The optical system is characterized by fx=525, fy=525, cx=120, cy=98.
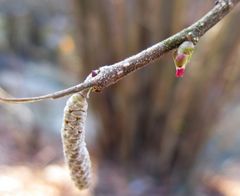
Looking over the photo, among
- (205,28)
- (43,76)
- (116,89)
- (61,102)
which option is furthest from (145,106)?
(205,28)

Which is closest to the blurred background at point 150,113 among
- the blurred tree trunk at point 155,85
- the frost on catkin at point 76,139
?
the blurred tree trunk at point 155,85

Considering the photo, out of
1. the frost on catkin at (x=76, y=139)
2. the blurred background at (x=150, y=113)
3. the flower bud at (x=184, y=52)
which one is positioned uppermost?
the blurred background at (x=150, y=113)

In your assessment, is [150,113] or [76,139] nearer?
[76,139]

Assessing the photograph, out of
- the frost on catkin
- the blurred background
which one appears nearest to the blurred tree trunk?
the blurred background

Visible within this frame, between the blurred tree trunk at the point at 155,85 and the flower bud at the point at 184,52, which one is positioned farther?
the blurred tree trunk at the point at 155,85

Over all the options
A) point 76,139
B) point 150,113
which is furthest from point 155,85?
point 76,139

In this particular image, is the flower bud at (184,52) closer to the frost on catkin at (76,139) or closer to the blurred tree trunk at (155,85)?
the frost on catkin at (76,139)

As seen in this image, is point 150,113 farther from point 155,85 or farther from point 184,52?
point 184,52
